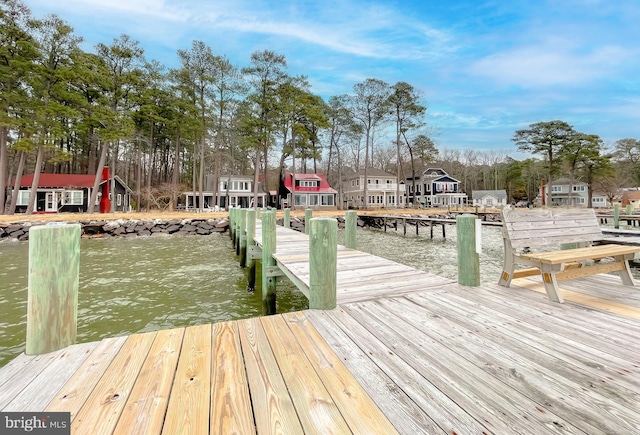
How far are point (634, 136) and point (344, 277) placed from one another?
214ft

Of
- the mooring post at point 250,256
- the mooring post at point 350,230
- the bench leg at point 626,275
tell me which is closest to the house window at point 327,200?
the mooring post at point 250,256

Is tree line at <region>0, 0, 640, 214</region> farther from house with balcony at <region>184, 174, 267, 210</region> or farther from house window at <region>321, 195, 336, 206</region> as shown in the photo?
house window at <region>321, 195, 336, 206</region>

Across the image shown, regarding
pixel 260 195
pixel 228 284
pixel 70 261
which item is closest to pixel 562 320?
pixel 70 261

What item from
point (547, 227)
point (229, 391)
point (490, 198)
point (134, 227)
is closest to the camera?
point (229, 391)

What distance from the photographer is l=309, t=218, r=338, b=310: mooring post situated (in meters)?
2.86

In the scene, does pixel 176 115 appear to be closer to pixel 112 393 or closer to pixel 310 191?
pixel 310 191

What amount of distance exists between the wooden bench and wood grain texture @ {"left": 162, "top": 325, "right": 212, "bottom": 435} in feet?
10.6

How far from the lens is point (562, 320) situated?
253 centimetres

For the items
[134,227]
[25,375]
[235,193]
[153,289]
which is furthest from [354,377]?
[235,193]

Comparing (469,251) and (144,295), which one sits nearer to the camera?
(469,251)

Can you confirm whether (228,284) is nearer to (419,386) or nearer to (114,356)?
(114,356)

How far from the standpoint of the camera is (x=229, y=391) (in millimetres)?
1552

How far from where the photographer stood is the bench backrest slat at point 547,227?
3.32 m

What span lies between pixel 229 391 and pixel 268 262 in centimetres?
390
